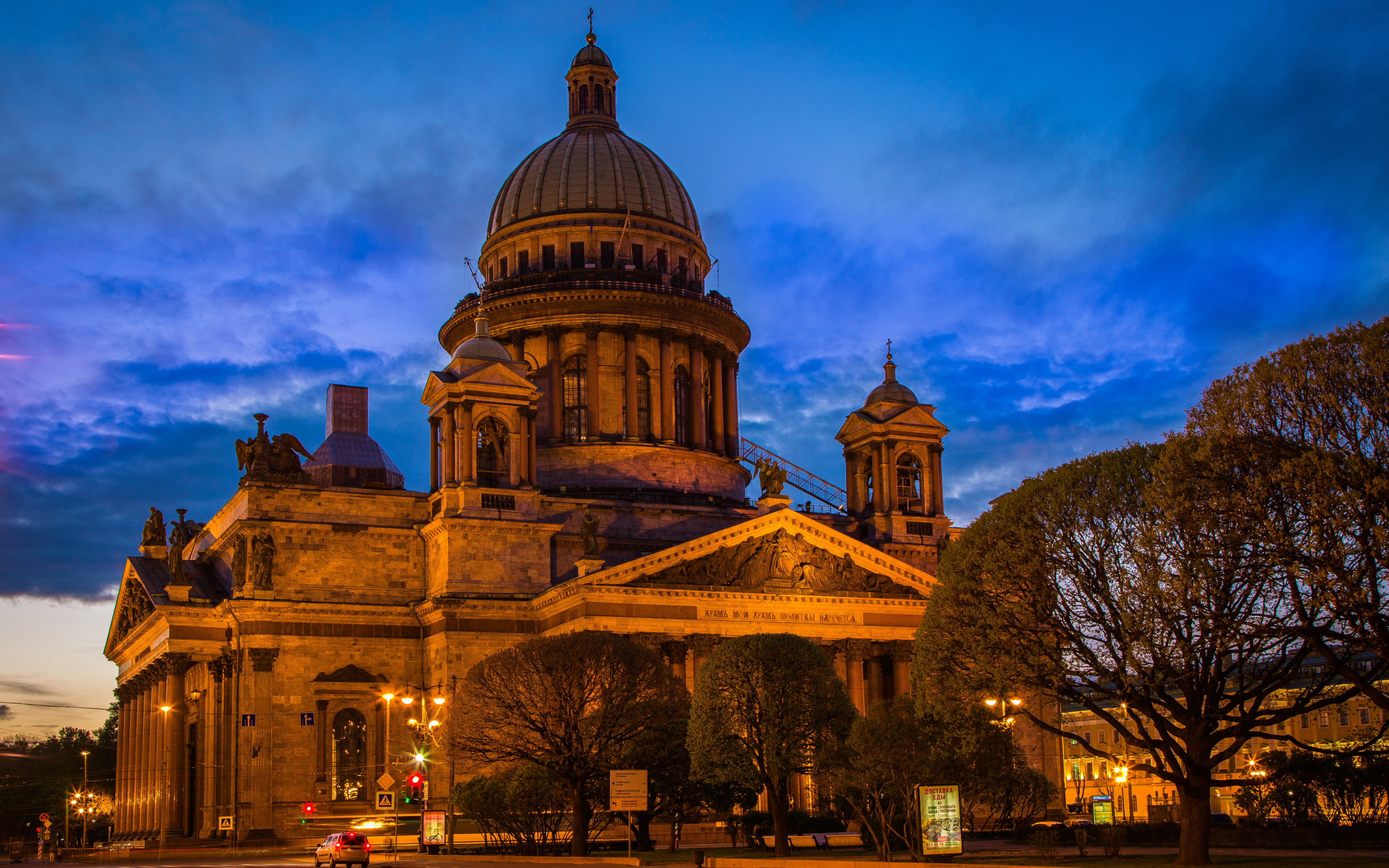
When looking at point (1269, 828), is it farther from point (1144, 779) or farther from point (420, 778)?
point (1144, 779)

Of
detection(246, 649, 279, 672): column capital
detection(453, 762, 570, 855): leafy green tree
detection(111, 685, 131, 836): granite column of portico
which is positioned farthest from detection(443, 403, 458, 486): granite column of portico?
detection(111, 685, 131, 836): granite column of portico

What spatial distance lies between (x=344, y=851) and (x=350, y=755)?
22.1 m

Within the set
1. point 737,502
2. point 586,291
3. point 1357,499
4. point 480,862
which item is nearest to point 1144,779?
point 737,502

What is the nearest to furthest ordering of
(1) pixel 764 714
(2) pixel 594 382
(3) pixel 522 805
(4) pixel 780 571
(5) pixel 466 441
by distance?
(1) pixel 764 714, (3) pixel 522 805, (4) pixel 780 571, (5) pixel 466 441, (2) pixel 594 382

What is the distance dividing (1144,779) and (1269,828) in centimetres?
6748

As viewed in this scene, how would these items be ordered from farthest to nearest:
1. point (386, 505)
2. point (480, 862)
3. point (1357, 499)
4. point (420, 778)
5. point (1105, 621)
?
1. point (386, 505)
2. point (420, 778)
3. point (480, 862)
4. point (1105, 621)
5. point (1357, 499)

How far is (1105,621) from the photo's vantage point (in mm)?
37906

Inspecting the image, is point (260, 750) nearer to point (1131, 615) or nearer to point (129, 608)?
point (129, 608)

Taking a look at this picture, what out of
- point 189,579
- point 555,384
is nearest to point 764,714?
point 189,579

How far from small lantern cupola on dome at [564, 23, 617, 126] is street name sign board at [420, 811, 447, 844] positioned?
50224 millimetres

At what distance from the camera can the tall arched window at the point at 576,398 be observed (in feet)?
269

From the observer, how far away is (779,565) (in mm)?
68812

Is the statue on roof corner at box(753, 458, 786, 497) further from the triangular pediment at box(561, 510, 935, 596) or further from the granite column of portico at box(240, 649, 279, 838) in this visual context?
the granite column of portico at box(240, 649, 279, 838)

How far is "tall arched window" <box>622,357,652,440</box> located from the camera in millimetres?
82188
